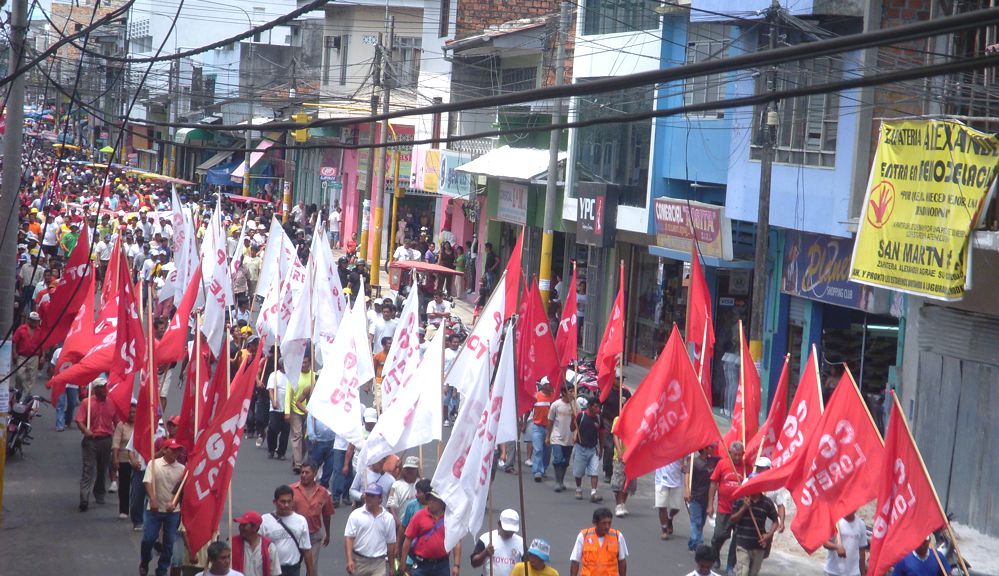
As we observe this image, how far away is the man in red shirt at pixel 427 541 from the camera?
980 centimetres

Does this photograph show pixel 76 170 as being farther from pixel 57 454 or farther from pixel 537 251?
pixel 57 454

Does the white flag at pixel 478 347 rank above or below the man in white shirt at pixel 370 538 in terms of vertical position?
above

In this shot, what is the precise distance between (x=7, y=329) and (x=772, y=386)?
1204 cm

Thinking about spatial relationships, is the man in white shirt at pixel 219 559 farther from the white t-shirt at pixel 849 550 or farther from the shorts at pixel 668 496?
the shorts at pixel 668 496

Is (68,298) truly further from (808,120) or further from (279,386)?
(808,120)

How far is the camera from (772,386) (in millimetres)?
20469

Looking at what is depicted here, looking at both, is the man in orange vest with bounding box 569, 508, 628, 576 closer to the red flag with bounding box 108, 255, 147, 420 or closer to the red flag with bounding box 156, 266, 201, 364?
the red flag with bounding box 108, 255, 147, 420

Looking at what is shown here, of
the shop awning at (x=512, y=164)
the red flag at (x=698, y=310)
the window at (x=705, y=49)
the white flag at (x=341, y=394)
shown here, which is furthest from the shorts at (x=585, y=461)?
the shop awning at (x=512, y=164)

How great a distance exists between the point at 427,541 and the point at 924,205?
293 inches

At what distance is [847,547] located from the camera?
1097cm

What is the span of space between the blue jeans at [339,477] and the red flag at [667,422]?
12.1 ft

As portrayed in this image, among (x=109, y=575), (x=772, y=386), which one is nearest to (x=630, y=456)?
(x=109, y=575)

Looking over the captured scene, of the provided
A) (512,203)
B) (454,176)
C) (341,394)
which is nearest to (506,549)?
(341,394)

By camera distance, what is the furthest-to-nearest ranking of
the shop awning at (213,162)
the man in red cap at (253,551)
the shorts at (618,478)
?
the shop awning at (213,162) → the shorts at (618,478) → the man in red cap at (253,551)
